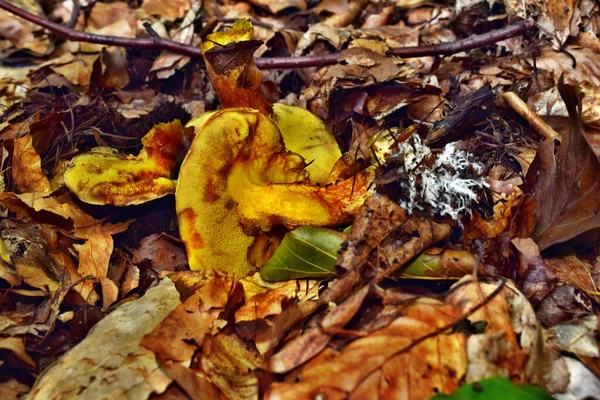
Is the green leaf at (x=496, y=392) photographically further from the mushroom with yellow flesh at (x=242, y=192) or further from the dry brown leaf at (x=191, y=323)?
the mushroom with yellow flesh at (x=242, y=192)

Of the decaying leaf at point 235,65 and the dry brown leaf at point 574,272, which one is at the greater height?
the decaying leaf at point 235,65

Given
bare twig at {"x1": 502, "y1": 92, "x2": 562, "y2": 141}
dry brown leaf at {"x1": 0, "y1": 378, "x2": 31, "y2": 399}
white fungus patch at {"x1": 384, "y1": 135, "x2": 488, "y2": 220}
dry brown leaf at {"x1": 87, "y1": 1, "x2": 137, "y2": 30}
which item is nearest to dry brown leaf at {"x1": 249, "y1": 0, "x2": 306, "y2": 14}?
dry brown leaf at {"x1": 87, "y1": 1, "x2": 137, "y2": 30}

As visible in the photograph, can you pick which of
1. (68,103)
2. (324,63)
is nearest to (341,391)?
(324,63)

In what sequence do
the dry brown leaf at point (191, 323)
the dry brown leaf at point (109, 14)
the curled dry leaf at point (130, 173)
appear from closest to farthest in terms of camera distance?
1. the dry brown leaf at point (191, 323)
2. the curled dry leaf at point (130, 173)
3. the dry brown leaf at point (109, 14)

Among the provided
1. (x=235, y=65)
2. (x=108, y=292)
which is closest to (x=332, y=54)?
(x=235, y=65)

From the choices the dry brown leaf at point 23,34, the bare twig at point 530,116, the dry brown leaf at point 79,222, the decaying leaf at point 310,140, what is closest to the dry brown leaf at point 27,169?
the dry brown leaf at point 79,222

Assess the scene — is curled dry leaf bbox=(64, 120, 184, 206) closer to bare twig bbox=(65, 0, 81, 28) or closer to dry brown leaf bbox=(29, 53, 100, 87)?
dry brown leaf bbox=(29, 53, 100, 87)

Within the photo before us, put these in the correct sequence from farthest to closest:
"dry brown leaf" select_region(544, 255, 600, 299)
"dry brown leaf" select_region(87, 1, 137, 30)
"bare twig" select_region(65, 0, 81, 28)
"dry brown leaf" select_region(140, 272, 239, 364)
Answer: "dry brown leaf" select_region(87, 1, 137, 30) → "bare twig" select_region(65, 0, 81, 28) → "dry brown leaf" select_region(544, 255, 600, 299) → "dry brown leaf" select_region(140, 272, 239, 364)

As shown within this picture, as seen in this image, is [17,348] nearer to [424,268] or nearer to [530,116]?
[424,268]

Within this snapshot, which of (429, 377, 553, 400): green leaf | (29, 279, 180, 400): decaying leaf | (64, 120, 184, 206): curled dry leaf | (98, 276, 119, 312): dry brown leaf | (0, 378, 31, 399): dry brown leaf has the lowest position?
(0, 378, 31, 399): dry brown leaf
